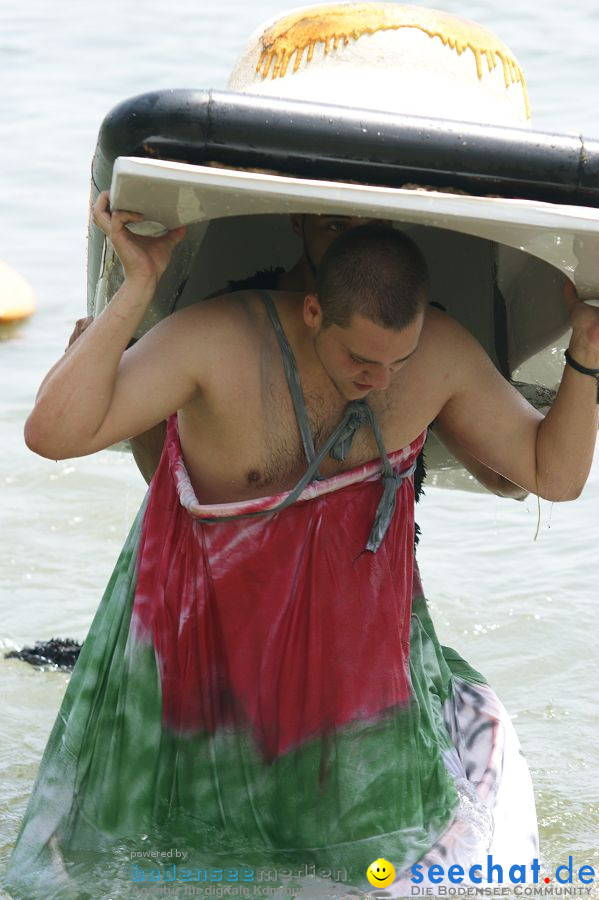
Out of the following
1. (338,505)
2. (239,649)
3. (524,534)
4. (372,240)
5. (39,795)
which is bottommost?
(524,534)

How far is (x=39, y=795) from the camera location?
10.9ft

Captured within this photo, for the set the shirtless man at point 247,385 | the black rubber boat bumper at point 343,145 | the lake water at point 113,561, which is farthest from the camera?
the lake water at point 113,561

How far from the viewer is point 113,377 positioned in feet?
9.44

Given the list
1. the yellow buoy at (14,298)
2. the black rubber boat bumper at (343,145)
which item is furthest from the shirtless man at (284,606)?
the yellow buoy at (14,298)

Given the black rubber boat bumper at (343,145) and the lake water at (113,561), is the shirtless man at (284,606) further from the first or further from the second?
the lake water at (113,561)

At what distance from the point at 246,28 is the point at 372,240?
12723 mm

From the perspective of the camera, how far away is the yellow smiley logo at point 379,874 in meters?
3.15

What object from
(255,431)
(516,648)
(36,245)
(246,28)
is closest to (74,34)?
(246,28)

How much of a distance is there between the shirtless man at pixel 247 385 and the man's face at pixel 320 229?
0.15 metres

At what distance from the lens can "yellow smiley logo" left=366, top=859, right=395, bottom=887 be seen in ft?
10.3

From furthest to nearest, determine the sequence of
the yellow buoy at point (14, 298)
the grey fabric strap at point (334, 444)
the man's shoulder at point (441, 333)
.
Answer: the yellow buoy at point (14, 298) → the man's shoulder at point (441, 333) → the grey fabric strap at point (334, 444)

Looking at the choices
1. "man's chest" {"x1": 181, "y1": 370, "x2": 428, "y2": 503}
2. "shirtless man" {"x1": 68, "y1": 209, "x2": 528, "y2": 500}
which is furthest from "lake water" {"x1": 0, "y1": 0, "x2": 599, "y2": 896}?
"man's chest" {"x1": 181, "y1": 370, "x2": 428, "y2": 503}

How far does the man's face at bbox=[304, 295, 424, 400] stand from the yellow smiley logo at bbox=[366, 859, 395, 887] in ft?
3.22

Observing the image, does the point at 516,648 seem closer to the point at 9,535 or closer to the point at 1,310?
the point at 9,535
